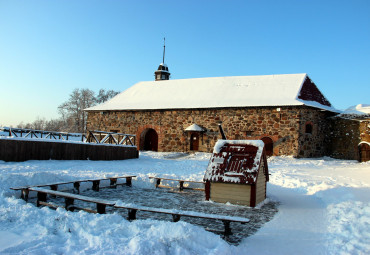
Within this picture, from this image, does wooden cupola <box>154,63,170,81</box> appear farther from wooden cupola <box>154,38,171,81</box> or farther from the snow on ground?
the snow on ground

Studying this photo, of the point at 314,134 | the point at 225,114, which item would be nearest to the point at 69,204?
the point at 225,114

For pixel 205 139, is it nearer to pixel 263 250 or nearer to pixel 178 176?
pixel 178 176

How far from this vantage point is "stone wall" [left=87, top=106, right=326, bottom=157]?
19328 mm

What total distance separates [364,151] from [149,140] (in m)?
14.1

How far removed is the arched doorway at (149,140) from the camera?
23656 mm

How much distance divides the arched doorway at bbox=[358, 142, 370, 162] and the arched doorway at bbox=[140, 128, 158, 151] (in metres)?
13.3

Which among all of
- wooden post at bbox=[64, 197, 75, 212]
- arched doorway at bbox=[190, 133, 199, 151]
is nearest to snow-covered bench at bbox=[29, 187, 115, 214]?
wooden post at bbox=[64, 197, 75, 212]

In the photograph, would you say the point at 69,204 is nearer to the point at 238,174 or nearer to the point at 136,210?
the point at 136,210

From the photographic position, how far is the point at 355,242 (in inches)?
198

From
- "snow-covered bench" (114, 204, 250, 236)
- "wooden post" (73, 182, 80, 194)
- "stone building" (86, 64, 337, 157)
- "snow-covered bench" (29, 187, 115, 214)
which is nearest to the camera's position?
"snow-covered bench" (114, 204, 250, 236)

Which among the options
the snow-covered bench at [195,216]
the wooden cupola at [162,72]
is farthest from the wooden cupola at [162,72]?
the snow-covered bench at [195,216]

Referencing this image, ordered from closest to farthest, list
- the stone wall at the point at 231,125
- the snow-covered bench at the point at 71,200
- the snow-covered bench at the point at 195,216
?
the snow-covered bench at the point at 195,216 → the snow-covered bench at the point at 71,200 → the stone wall at the point at 231,125

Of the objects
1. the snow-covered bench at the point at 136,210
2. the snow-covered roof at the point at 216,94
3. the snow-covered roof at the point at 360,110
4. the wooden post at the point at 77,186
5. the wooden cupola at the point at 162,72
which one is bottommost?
the wooden post at the point at 77,186

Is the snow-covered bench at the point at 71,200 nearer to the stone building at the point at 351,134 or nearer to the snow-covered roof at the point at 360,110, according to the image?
the stone building at the point at 351,134
